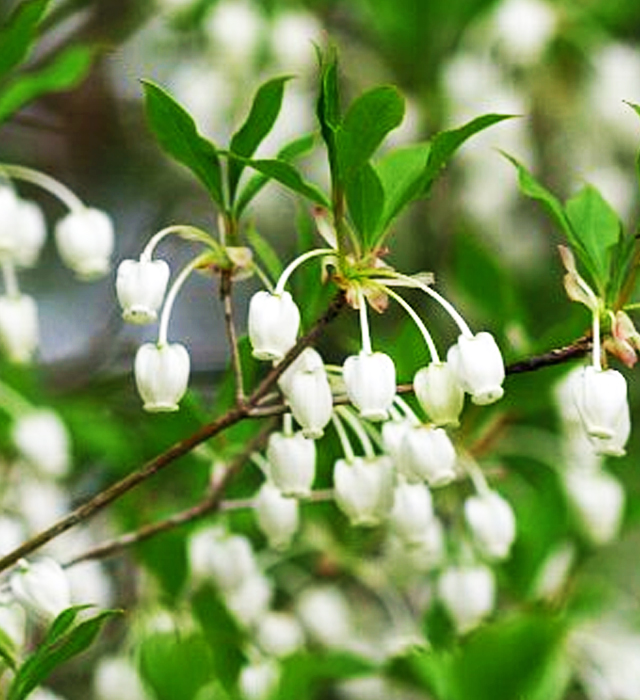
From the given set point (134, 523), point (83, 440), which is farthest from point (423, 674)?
point (83, 440)

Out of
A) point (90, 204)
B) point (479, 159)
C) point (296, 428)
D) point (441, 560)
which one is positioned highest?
point (296, 428)

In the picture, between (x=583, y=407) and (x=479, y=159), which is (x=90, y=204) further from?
(x=583, y=407)

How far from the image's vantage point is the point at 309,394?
162 cm

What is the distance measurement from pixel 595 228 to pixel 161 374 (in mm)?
429

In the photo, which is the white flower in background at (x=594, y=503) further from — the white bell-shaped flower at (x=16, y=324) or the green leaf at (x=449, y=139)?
the green leaf at (x=449, y=139)

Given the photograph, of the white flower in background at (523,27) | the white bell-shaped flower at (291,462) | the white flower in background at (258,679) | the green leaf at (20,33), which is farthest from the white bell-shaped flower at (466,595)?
the white flower in background at (523,27)

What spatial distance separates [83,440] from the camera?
252 centimetres

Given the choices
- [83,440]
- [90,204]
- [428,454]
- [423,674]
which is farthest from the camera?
[90,204]

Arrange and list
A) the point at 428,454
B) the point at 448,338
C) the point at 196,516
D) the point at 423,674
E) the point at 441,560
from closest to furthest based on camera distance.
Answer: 1. the point at 428,454
2. the point at 196,516
3. the point at 423,674
4. the point at 441,560
5. the point at 448,338

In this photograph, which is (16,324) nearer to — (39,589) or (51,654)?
(39,589)

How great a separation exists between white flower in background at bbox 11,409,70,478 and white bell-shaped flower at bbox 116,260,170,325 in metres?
0.69

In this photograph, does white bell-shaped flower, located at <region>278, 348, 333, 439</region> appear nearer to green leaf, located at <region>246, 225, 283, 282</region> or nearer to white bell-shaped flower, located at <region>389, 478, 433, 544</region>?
green leaf, located at <region>246, 225, 283, 282</region>

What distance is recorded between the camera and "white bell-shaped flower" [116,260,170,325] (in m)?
1.67

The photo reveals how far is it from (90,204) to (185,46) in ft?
1.24
